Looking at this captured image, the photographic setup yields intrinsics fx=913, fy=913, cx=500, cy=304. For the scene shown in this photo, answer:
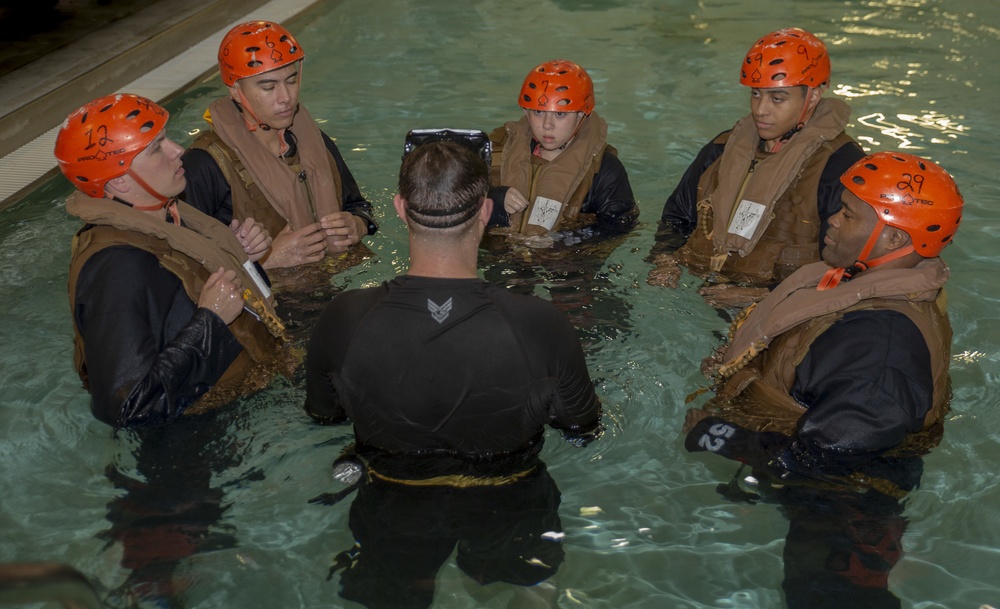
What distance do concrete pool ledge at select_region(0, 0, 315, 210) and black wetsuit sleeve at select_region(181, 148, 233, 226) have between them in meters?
3.26

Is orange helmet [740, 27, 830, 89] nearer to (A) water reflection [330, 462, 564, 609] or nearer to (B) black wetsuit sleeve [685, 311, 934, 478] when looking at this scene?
(B) black wetsuit sleeve [685, 311, 934, 478]

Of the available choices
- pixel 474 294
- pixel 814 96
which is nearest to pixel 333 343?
pixel 474 294

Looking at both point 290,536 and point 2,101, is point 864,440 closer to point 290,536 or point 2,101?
point 290,536

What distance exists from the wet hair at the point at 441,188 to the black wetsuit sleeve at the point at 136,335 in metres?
1.40

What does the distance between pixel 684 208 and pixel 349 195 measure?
222 centimetres

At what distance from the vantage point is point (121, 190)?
412 centimetres

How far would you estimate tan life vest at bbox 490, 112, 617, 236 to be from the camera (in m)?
5.89

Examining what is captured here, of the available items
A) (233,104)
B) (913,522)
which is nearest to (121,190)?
(233,104)

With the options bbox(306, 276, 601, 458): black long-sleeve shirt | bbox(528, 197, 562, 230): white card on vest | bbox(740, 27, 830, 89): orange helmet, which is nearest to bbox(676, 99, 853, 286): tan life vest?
bbox(740, 27, 830, 89): orange helmet

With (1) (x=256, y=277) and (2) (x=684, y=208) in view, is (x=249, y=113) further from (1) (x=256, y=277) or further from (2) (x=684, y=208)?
(2) (x=684, y=208)

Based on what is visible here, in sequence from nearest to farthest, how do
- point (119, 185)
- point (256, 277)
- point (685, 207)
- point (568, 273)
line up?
point (119, 185) < point (256, 277) < point (685, 207) < point (568, 273)

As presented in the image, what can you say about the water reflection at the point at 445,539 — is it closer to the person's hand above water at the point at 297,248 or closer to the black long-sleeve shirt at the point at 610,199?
the person's hand above water at the point at 297,248

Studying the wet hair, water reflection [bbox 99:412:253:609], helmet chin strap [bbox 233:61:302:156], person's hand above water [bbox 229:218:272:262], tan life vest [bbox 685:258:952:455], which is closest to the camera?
the wet hair

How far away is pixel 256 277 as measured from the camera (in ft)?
15.6
